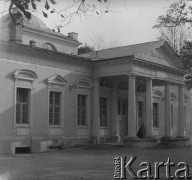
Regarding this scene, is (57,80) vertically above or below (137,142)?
above

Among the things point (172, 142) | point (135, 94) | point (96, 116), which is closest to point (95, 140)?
point (96, 116)

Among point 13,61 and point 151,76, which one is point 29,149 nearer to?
point 13,61

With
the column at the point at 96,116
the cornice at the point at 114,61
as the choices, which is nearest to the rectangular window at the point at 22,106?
the column at the point at 96,116

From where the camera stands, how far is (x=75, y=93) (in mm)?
24312

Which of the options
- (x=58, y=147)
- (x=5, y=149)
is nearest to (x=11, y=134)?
(x=5, y=149)

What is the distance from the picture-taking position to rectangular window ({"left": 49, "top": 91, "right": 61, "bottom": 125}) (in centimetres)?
2298

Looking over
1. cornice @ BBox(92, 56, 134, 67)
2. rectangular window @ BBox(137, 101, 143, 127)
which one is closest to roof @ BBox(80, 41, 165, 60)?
cornice @ BBox(92, 56, 134, 67)

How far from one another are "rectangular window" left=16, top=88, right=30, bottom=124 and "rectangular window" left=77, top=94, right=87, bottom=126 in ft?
13.6

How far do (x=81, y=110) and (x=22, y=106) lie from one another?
471 cm

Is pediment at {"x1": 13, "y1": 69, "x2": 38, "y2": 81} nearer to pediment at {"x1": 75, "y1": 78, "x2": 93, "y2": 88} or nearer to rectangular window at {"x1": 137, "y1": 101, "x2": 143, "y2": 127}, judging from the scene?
pediment at {"x1": 75, "y1": 78, "x2": 93, "y2": 88}

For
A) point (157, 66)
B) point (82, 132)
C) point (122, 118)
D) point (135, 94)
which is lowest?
point (82, 132)

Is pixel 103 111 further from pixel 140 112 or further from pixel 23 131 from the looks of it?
pixel 23 131

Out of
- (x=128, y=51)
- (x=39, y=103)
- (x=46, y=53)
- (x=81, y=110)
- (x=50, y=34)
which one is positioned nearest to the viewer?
(x=39, y=103)

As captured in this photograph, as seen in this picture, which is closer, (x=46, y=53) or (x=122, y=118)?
(x=46, y=53)
